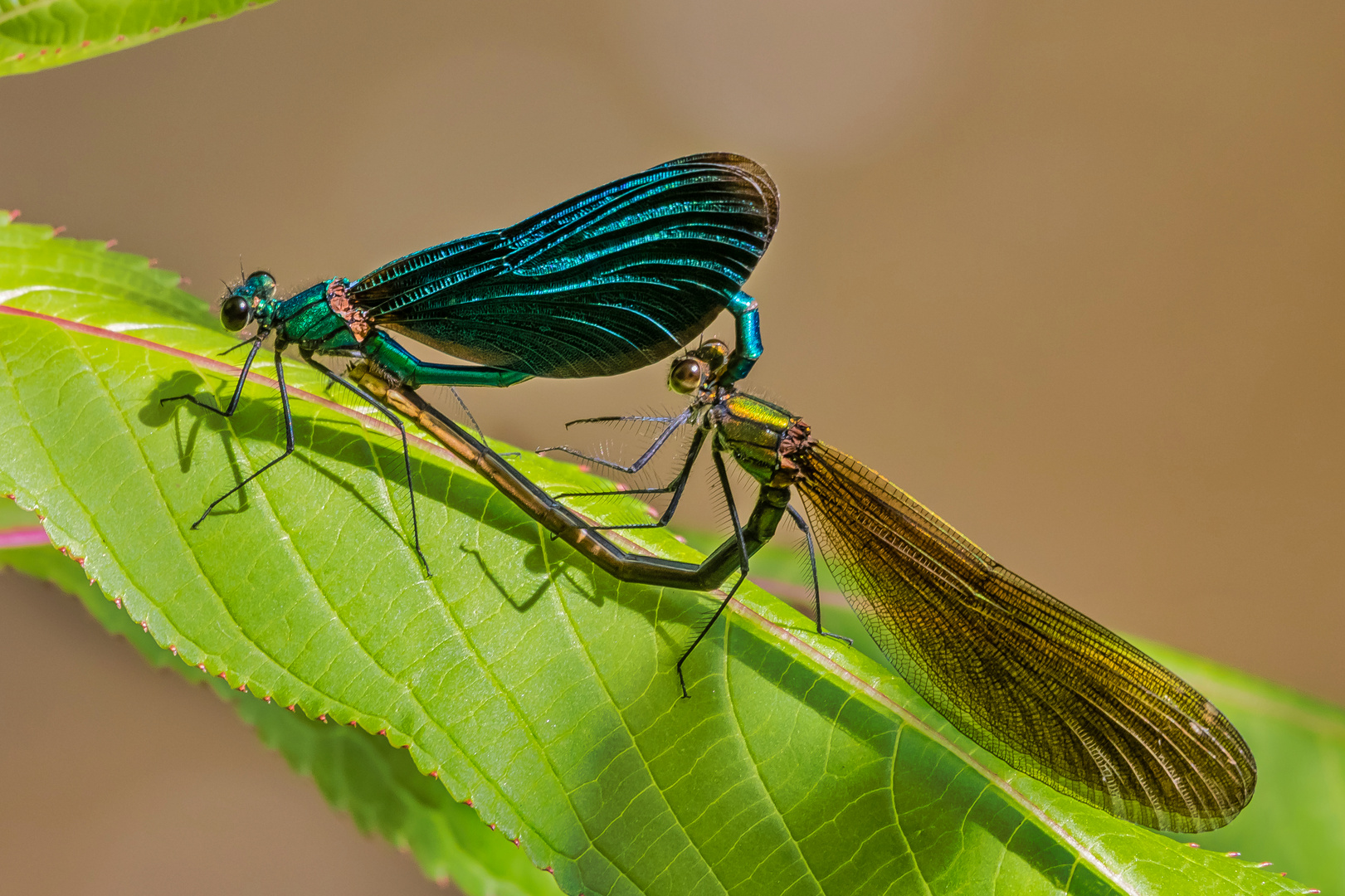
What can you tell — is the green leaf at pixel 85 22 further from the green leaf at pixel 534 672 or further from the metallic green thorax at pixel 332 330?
the metallic green thorax at pixel 332 330

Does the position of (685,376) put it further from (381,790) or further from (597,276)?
(381,790)

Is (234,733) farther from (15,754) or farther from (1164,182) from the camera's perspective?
(1164,182)

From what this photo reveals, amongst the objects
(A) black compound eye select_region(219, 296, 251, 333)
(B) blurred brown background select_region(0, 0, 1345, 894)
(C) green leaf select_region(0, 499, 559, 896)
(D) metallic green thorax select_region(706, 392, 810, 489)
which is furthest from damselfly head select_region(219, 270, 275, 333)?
(B) blurred brown background select_region(0, 0, 1345, 894)

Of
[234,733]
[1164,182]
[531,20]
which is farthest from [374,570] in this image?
[1164,182]

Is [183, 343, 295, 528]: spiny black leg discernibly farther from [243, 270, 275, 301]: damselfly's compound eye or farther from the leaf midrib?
[243, 270, 275, 301]: damselfly's compound eye

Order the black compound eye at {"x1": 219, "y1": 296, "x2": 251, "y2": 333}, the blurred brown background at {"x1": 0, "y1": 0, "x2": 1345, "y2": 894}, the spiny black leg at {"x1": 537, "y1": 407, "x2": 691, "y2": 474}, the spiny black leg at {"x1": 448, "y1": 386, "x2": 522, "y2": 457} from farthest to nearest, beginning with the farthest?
the blurred brown background at {"x1": 0, "y1": 0, "x2": 1345, "y2": 894}
the spiny black leg at {"x1": 537, "y1": 407, "x2": 691, "y2": 474}
the black compound eye at {"x1": 219, "y1": 296, "x2": 251, "y2": 333}
the spiny black leg at {"x1": 448, "y1": 386, "x2": 522, "y2": 457}

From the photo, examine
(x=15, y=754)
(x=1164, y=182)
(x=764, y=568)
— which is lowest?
(x=15, y=754)

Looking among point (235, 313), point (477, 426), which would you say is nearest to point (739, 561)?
point (477, 426)
